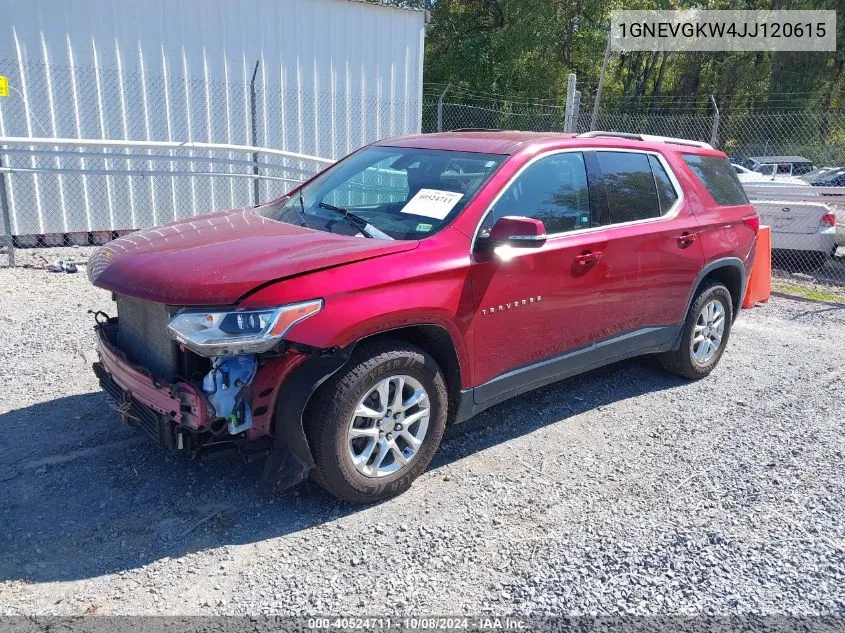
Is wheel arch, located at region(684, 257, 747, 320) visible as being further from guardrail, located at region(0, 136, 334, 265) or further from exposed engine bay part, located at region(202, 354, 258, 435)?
guardrail, located at region(0, 136, 334, 265)

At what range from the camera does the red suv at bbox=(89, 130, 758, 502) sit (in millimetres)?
3174

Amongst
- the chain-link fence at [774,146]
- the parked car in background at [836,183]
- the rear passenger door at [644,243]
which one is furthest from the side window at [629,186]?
the parked car in background at [836,183]

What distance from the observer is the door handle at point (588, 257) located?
13.9 ft

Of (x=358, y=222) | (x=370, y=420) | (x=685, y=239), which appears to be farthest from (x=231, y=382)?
(x=685, y=239)

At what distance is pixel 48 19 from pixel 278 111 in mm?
3083

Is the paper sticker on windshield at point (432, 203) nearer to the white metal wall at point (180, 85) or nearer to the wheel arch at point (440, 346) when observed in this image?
the wheel arch at point (440, 346)

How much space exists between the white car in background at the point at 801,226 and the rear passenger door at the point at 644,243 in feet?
17.4

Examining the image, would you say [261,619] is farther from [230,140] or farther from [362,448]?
[230,140]

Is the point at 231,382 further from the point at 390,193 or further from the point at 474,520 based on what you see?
the point at 390,193

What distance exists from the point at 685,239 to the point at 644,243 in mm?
497

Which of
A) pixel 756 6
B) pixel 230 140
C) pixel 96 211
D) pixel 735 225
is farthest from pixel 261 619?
pixel 756 6

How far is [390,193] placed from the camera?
13.9 ft

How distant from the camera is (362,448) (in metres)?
3.54

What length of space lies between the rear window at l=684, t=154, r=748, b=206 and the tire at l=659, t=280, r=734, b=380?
26.6 inches
